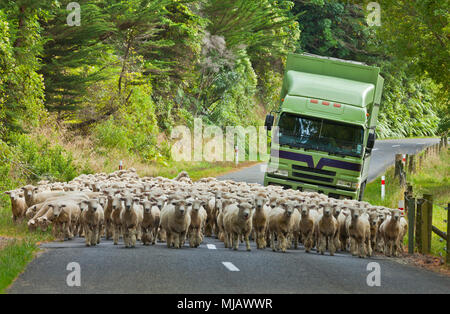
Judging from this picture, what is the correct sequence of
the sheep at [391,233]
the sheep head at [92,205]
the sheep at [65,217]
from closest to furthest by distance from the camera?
the sheep head at [92,205]
the sheep at [391,233]
the sheep at [65,217]

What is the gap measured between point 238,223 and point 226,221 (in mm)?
407

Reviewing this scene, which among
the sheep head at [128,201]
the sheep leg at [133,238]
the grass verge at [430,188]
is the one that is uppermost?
the sheep head at [128,201]

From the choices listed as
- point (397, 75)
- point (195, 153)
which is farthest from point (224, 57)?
point (397, 75)

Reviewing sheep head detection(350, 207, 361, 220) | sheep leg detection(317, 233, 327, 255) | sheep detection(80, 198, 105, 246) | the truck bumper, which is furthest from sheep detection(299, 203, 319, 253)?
the truck bumper

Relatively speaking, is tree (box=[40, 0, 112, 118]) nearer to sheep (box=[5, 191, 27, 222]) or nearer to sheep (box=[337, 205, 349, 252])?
sheep (box=[5, 191, 27, 222])

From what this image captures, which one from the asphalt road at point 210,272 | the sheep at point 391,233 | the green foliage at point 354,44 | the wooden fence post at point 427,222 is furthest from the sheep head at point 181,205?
the green foliage at point 354,44

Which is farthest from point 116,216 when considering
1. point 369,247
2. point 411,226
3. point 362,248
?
point 411,226

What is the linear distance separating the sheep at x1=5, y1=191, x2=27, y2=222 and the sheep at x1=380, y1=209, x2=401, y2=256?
911 centimetres

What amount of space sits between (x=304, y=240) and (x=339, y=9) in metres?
50.8

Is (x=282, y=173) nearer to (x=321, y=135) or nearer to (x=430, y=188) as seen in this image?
(x=321, y=135)

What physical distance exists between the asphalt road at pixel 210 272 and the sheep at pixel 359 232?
31cm

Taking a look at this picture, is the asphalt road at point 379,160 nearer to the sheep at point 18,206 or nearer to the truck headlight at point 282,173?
the truck headlight at point 282,173

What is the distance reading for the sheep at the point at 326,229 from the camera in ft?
55.5

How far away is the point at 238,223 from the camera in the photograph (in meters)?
16.6
